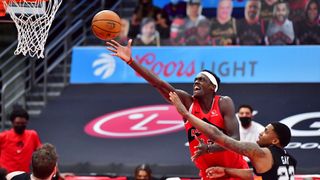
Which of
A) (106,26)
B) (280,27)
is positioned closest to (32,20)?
(106,26)

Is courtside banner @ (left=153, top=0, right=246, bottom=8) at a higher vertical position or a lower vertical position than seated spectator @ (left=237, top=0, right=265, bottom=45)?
higher

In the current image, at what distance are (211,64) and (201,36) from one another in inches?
28.3

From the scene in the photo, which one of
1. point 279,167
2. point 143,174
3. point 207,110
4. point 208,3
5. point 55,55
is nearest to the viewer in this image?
point 279,167

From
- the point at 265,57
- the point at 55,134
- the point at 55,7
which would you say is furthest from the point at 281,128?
the point at 55,134

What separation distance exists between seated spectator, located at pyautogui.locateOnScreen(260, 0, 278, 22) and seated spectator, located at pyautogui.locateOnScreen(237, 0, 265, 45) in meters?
0.08

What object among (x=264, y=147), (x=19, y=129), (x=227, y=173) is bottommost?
(x=19, y=129)

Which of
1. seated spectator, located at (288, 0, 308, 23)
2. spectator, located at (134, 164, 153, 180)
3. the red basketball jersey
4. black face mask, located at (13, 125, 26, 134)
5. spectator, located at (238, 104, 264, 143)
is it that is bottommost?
spectator, located at (134, 164, 153, 180)

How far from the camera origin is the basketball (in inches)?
373

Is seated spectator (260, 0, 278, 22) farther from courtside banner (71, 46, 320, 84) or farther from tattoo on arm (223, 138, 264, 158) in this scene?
tattoo on arm (223, 138, 264, 158)

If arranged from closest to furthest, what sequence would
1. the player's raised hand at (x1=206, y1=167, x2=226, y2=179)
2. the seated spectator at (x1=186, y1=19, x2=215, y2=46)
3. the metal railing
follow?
the player's raised hand at (x1=206, y1=167, x2=226, y2=179) → the seated spectator at (x1=186, y1=19, x2=215, y2=46) → the metal railing

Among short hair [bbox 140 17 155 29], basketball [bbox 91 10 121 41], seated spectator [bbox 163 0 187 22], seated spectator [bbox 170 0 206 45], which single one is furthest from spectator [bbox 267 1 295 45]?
basketball [bbox 91 10 121 41]

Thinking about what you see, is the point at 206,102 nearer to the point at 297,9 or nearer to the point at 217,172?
the point at 217,172

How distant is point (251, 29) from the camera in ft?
50.5

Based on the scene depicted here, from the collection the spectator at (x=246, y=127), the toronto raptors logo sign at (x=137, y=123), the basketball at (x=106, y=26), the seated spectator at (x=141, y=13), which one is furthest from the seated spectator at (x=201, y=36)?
the basketball at (x=106, y=26)
